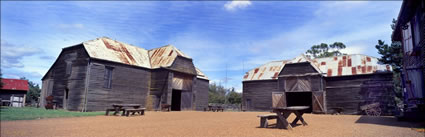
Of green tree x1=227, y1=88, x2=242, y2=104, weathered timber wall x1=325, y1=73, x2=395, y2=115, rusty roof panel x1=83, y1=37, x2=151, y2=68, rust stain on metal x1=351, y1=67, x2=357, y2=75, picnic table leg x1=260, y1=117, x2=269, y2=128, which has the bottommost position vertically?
green tree x1=227, y1=88, x2=242, y2=104

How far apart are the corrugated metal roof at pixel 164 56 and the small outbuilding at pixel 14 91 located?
2729cm

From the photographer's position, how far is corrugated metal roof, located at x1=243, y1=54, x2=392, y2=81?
24191 millimetres

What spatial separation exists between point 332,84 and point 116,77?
22.8 m

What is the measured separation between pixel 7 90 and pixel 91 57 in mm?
30438

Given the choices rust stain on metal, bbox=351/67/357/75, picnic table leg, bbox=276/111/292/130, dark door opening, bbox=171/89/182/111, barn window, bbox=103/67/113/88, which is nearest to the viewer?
picnic table leg, bbox=276/111/292/130

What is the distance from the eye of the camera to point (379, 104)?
73.5ft

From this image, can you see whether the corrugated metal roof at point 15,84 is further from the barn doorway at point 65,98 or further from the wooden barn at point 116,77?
the barn doorway at point 65,98

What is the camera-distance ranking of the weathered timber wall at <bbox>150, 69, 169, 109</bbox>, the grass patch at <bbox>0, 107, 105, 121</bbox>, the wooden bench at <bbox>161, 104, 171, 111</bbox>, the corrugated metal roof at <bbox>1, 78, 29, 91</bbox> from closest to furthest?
the grass patch at <bbox>0, 107, 105, 121</bbox>
the wooden bench at <bbox>161, 104, 171, 111</bbox>
the weathered timber wall at <bbox>150, 69, 169, 109</bbox>
the corrugated metal roof at <bbox>1, 78, 29, 91</bbox>

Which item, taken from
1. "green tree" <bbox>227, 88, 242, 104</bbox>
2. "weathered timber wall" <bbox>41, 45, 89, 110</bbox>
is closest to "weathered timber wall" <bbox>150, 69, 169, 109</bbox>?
"weathered timber wall" <bbox>41, 45, 89, 110</bbox>

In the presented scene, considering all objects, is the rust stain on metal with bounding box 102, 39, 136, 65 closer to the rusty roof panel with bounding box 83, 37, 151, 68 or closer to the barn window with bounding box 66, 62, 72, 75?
the rusty roof panel with bounding box 83, 37, 151, 68

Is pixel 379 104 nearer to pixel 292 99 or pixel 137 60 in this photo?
pixel 292 99

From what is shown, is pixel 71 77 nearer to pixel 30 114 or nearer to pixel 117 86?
pixel 117 86

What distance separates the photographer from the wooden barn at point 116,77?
22.4 metres

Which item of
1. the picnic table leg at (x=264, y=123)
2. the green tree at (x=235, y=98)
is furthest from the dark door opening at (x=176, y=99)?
the green tree at (x=235, y=98)
